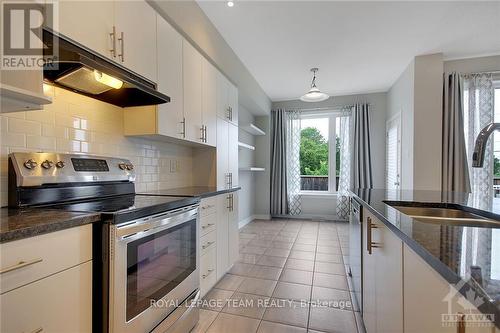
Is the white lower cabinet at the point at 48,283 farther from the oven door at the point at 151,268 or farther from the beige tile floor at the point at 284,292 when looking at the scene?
the beige tile floor at the point at 284,292

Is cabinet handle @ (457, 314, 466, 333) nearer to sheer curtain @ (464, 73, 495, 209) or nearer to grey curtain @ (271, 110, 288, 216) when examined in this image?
sheer curtain @ (464, 73, 495, 209)

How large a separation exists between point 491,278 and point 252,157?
5249 millimetres

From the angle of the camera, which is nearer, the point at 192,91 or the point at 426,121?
the point at 192,91

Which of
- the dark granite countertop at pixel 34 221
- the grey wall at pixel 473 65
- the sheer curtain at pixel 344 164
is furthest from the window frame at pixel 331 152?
the dark granite countertop at pixel 34 221

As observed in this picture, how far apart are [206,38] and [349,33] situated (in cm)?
169

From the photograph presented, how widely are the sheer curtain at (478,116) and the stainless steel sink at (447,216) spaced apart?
2.84m

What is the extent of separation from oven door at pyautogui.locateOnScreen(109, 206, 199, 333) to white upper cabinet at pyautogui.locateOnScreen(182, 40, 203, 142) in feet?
2.70

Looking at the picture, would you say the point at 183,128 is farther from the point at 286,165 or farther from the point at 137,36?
the point at 286,165

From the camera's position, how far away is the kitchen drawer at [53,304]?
30.5 inches

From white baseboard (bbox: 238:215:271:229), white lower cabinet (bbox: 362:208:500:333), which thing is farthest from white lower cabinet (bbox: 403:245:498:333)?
white baseboard (bbox: 238:215:271:229)

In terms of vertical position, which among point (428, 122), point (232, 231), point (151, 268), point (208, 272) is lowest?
point (208, 272)

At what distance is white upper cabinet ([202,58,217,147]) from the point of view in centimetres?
252

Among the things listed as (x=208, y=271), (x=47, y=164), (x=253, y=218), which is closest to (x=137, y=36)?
(x=47, y=164)

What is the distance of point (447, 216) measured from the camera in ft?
4.99
